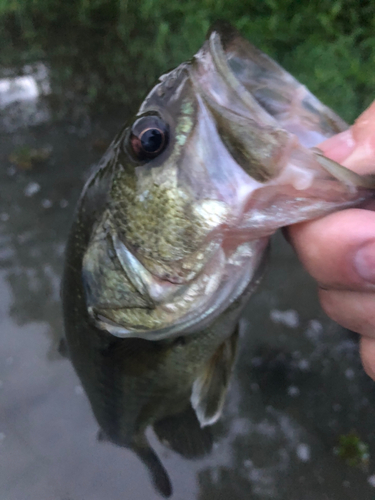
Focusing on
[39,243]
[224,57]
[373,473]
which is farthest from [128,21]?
[373,473]

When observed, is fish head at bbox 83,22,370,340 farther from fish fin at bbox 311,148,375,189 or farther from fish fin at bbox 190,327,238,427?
fish fin at bbox 190,327,238,427

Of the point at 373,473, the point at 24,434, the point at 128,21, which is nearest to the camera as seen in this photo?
the point at 373,473

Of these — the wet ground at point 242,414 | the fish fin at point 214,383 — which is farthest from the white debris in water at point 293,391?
the fish fin at point 214,383

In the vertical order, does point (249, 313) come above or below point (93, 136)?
below

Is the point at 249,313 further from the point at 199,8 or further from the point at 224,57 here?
the point at 199,8

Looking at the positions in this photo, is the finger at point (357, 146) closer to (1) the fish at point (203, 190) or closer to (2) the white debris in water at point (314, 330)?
(1) the fish at point (203, 190)

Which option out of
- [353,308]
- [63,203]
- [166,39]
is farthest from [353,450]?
[166,39]

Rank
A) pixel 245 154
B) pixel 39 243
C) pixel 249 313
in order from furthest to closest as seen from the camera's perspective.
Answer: pixel 39 243
pixel 249 313
pixel 245 154
